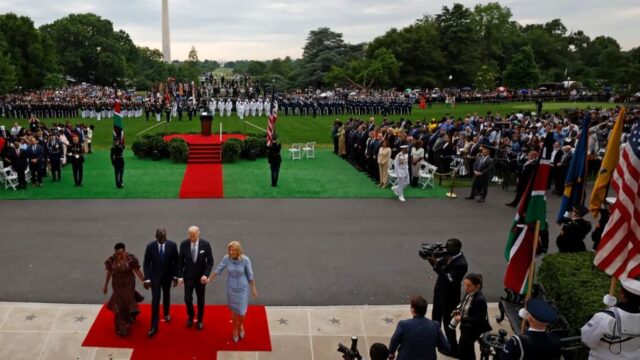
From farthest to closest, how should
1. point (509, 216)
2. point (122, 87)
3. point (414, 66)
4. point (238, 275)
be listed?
point (122, 87) → point (414, 66) → point (509, 216) → point (238, 275)

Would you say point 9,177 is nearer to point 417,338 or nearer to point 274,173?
point 274,173

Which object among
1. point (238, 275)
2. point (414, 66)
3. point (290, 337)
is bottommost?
point (290, 337)

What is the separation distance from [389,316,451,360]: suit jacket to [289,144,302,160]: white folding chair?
61.4ft

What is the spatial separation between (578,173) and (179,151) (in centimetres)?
1729

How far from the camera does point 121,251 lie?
821 cm

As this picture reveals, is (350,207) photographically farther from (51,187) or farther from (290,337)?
(51,187)

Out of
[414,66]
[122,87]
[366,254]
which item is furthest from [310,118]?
[122,87]

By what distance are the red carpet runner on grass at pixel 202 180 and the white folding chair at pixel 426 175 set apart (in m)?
7.07

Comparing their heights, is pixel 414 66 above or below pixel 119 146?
above

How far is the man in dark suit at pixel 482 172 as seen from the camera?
16641 millimetres

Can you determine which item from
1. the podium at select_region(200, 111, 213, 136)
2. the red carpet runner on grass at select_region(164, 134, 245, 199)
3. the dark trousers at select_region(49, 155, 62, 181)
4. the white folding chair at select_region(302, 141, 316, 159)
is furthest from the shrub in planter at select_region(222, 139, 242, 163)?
the dark trousers at select_region(49, 155, 62, 181)

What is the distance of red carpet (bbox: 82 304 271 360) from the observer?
798cm

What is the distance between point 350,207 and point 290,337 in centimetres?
813

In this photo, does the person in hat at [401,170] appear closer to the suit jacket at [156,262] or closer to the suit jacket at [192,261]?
the suit jacket at [192,261]
